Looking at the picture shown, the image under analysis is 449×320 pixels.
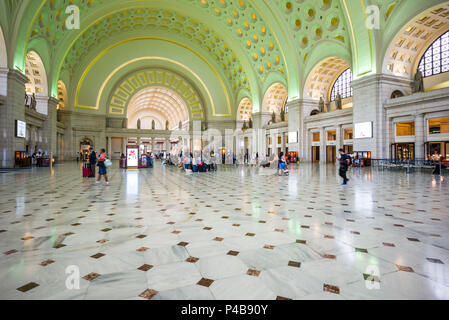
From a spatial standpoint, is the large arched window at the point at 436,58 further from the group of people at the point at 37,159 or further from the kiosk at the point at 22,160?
the group of people at the point at 37,159

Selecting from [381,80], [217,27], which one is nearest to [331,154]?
[381,80]

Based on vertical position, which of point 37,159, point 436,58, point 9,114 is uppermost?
point 436,58

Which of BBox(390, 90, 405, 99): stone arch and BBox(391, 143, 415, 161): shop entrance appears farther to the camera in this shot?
BBox(390, 90, 405, 99): stone arch

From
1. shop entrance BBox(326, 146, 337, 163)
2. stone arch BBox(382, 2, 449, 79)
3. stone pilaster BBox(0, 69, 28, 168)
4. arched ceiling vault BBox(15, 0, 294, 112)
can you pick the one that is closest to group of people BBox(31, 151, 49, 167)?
stone pilaster BBox(0, 69, 28, 168)

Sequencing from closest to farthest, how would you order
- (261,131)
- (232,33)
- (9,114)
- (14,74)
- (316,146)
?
(9,114) → (14,74) → (316,146) → (232,33) → (261,131)

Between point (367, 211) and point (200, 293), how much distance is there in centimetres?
474

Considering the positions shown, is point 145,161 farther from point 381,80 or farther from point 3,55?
point 381,80

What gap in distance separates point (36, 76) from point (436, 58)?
35.6 m

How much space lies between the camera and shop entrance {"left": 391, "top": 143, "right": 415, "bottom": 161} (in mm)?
18230

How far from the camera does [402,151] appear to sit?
18562 mm

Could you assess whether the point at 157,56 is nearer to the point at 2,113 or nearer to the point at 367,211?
the point at 2,113

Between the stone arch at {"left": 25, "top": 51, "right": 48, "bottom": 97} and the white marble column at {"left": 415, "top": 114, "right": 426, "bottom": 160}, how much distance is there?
31.5 meters

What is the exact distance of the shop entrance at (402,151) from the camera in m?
18.2

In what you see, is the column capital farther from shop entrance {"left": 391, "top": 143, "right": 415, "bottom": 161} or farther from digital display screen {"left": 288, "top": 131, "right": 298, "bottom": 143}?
shop entrance {"left": 391, "top": 143, "right": 415, "bottom": 161}
